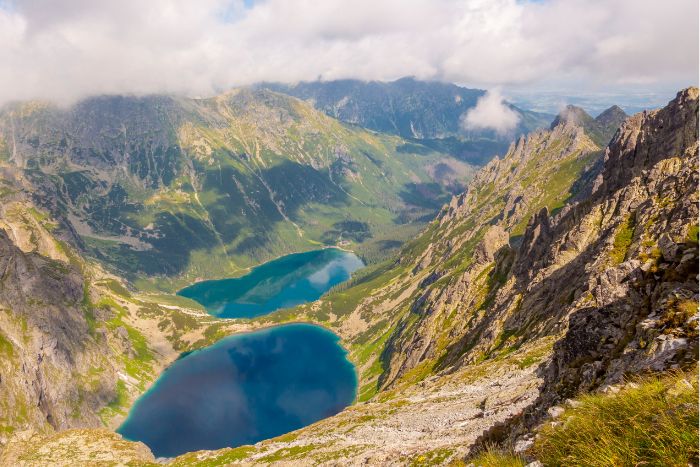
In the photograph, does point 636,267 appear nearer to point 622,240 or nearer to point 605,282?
point 605,282

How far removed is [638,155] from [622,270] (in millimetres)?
108067

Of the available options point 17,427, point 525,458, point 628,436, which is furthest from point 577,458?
point 17,427

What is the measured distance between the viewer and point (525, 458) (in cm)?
1394

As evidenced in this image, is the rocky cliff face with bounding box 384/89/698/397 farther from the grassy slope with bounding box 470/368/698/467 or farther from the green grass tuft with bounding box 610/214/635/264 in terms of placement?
the grassy slope with bounding box 470/368/698/467

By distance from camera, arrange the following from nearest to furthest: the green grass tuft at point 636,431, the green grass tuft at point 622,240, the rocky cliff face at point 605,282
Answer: the green grass tuft at point 636,431 < the rocky cliff face at point 605,282 < the green grass tuft at point 622,240

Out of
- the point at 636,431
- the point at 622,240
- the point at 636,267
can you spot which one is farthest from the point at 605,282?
the point at 636,431

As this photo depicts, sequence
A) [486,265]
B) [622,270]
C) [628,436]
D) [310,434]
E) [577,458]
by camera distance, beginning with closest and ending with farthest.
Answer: [628,436], [577,458], [622,270], [310,434], [486,265]

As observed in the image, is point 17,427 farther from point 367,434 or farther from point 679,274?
point 679,274

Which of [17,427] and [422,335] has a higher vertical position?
[422,335]

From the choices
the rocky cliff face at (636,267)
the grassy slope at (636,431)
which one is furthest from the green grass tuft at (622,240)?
the grassy slope at (636,431)

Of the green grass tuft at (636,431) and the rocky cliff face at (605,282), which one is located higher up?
the green grass tuft at (636,431)

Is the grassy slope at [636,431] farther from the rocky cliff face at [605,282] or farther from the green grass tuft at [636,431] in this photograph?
the rocky cliff face at [605,282]

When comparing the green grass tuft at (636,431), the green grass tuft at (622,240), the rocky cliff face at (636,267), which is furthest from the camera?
the green grass tuft at (622,240)

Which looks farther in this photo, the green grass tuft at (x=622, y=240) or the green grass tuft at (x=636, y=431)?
the green grass tuft at (x=622, y=240)
